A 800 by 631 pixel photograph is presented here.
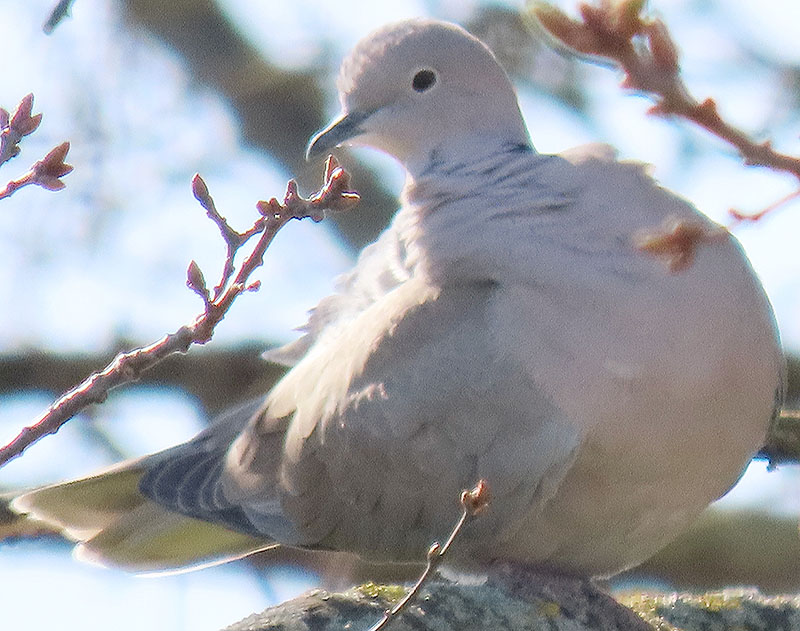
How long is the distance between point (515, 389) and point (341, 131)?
1.06 m

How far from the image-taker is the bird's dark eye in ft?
10.8

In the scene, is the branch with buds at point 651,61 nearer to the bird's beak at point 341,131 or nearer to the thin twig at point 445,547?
the thin twig at point 445,547

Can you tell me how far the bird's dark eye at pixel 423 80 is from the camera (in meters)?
3.28

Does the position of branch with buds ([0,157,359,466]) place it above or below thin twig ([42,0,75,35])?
below

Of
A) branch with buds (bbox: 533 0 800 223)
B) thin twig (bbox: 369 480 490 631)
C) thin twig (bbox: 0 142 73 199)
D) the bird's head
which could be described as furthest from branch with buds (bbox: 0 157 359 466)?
the bird's head

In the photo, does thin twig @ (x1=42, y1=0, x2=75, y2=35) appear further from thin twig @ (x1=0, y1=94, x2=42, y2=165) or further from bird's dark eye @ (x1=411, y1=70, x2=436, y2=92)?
bird's dark eye @ (x1=411, y1=70, x2=436, y2=92)

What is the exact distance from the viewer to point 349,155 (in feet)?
15.5

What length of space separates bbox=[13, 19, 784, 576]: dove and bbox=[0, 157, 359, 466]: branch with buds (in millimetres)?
839

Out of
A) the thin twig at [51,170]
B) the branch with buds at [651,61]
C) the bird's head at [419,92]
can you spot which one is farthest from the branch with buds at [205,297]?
the bird's head at [419,92]

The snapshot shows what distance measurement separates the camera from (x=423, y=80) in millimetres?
3285

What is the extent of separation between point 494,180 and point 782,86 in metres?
1.74

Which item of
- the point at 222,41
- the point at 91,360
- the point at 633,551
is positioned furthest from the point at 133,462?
the point at 222,41

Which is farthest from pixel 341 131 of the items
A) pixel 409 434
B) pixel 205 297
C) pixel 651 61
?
pixel 651 61

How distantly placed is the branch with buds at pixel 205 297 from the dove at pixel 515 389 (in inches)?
33.0
